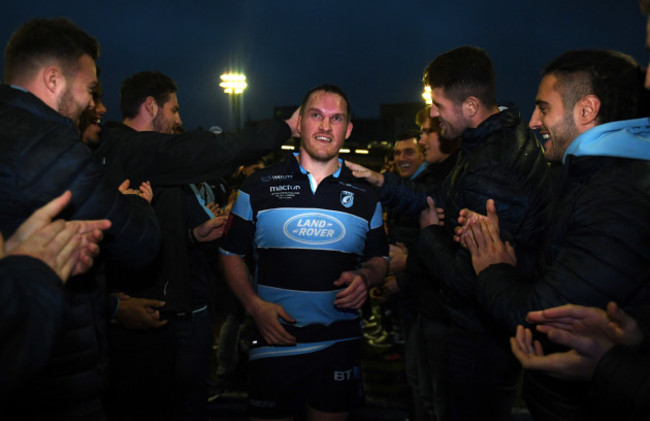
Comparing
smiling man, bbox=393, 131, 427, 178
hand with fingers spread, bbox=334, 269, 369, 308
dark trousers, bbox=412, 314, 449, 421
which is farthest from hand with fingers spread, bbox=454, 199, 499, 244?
smiling man, bbox=393, 131, 427, 178

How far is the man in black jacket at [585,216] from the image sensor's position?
1.66 metres

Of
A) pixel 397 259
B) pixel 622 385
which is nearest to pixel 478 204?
pixel 622 385

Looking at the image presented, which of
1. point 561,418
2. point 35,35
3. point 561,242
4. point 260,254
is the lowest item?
point 561,418

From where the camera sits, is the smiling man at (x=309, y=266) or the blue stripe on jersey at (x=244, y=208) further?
the blue stripe on jersey at (x=244, y=208)

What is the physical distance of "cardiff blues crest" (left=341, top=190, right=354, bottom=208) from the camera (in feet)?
10.3

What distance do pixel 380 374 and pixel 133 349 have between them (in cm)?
378

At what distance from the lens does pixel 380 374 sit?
19.7ft

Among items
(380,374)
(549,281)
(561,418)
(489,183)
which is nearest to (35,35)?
(489,183)

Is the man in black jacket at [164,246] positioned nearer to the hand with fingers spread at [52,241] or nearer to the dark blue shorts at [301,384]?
the dark blue shorts at [301,384]

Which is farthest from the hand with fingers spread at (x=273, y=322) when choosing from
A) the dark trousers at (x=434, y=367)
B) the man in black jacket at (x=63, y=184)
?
the dark trousers at (x=434, y=367)

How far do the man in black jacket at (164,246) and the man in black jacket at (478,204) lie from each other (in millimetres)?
1419

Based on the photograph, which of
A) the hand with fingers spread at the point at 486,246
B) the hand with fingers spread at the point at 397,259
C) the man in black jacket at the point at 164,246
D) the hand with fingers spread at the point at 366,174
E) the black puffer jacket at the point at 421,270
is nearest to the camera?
the hand with fingers spread at the point at 486,246

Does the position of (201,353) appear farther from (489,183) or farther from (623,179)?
(623,179)

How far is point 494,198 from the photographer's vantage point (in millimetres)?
2539
